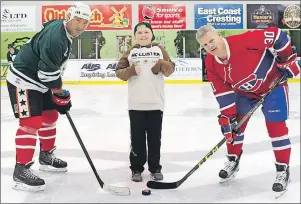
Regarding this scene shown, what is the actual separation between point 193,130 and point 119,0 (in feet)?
22.5

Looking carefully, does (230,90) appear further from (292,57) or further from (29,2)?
(29,2)

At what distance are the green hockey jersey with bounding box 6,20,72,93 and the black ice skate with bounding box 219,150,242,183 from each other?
0.98 meters

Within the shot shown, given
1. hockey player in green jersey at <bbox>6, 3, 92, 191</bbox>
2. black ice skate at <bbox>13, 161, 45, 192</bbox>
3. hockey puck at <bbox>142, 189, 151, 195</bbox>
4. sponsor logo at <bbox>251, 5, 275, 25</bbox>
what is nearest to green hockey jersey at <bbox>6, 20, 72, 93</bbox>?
hockey player in green jersey at <bbox>6, 3, 92, 191</bbox>

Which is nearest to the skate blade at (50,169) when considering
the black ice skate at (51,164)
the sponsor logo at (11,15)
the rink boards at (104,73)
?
the black ice skate at (51,164)

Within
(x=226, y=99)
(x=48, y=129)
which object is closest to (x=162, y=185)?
(x=226, y=99)

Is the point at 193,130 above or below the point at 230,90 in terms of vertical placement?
below

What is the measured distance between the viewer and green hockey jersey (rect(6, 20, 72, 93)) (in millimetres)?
1881

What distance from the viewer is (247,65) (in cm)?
189

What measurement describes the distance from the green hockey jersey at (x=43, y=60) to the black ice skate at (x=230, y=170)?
0.98 metres

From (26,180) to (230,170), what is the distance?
1.08 metres

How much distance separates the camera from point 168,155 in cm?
270

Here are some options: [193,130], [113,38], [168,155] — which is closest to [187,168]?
[168,155]

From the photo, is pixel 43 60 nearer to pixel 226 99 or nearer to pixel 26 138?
pixel 26 138

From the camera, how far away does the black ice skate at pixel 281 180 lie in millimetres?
1820
